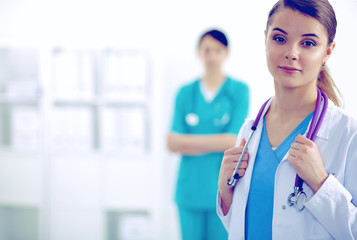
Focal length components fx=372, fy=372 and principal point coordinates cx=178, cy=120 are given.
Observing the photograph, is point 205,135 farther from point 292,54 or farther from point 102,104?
point 292,54

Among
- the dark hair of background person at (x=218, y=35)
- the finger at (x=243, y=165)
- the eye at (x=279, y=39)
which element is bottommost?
the finger at (x=243, y=165)

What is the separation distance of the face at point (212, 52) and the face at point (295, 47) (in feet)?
4.14

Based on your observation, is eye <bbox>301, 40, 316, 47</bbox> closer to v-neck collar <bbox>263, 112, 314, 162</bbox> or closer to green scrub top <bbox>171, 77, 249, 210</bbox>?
v-neck collar <bbox>263, 112, 314, 162</bbox>

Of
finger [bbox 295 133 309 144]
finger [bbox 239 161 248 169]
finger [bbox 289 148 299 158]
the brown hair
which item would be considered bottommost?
finger [bbox 239 161 248 169]

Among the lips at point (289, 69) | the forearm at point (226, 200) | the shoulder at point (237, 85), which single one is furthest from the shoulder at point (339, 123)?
the shoulder at point (237, 85)

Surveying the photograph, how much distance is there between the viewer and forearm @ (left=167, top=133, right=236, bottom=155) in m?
1.93

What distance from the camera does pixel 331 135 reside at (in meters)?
0.84

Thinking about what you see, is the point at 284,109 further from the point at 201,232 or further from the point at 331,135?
the point at 201,232

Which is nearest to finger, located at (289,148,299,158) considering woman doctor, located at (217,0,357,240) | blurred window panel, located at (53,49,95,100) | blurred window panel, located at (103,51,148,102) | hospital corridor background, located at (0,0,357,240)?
woman doctor, located at (217,0,357,240)

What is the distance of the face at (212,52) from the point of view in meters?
2.12

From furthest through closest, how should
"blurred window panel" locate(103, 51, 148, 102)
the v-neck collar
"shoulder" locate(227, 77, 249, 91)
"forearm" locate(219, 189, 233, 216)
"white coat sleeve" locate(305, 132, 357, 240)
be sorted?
"blurred window panel" locate(103, 51, 148, 102) < "shoulder" locate(227, 77, 249, 91) < "forearm" locate(219, 189, 233, 216) < the v-neck collar < "white coat sleeve" locate(305, 132, 357, 240)

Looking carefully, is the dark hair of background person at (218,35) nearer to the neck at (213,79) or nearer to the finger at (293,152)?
the neck at (213,79)

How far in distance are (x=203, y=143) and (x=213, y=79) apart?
41 centimetres

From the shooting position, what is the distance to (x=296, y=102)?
0.90 meters
